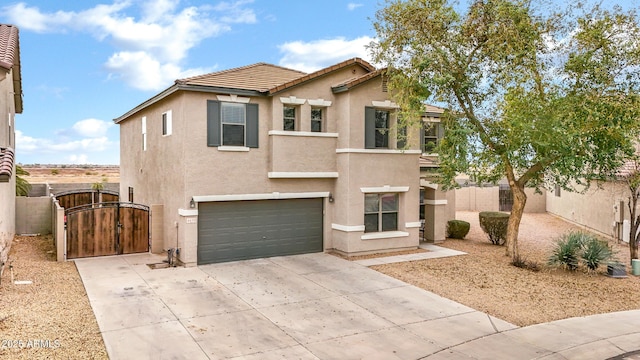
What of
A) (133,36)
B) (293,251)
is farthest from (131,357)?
(133,36)

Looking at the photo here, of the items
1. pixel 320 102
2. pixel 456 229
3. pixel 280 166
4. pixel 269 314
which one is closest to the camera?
pixel 269 314

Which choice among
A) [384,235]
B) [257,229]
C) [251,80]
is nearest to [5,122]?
[251,80]

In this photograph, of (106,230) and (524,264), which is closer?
(524,264)

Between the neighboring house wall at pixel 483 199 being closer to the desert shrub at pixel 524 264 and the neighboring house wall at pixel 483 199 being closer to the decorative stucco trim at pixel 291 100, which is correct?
the desert shrub at pixel 524 264

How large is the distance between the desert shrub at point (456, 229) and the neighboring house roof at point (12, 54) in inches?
657

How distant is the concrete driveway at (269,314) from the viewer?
7.70 metres

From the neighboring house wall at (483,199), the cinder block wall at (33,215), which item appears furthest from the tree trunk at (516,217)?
the cinder block wall at (33,215)

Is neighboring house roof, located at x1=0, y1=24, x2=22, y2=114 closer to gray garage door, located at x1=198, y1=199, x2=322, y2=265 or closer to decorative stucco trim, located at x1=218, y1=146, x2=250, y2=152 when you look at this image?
decorative stucco trim, located at x1=218, y1=146, x2=250, y2=152

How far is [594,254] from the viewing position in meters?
13.5

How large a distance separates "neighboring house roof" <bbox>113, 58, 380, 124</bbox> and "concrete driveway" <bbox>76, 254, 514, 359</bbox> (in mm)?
5598

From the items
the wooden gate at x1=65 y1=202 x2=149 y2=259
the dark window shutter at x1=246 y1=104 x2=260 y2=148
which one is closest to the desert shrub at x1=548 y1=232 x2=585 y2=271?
the dark window shutter at x1=246 y1=104 x2=260 y2=148

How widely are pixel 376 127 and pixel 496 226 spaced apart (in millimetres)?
6968

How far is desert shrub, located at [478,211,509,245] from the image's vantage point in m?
18.3

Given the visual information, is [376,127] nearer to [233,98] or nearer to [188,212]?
[233,98]
